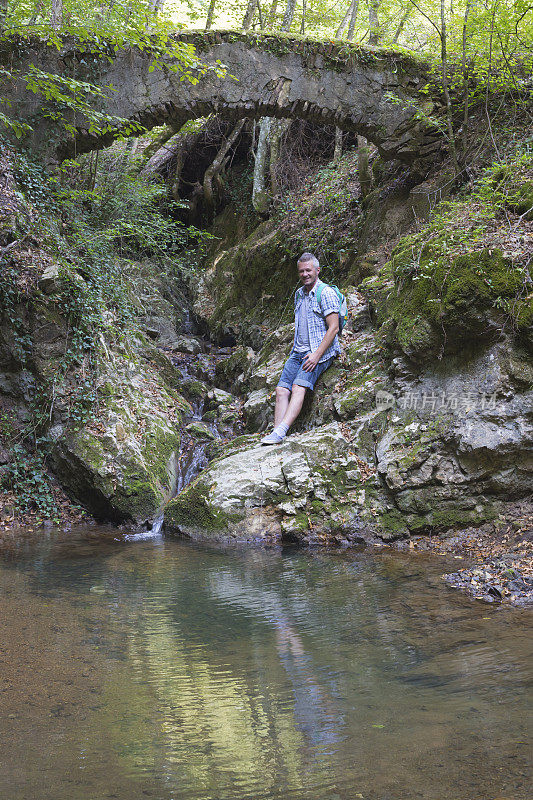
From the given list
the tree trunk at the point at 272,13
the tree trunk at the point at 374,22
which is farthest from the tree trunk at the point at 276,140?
the tree trunk at the point at 272,13

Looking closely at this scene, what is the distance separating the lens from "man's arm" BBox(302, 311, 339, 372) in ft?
21.8

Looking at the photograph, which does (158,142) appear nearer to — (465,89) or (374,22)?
(374,22)

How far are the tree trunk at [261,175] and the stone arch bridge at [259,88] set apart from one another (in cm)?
367

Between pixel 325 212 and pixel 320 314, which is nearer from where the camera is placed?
pixel 320 314

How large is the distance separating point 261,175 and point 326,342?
817 cm

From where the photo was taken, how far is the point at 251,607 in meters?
3.72

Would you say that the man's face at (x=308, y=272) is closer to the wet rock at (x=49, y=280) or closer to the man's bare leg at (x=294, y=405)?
the man's bare leg at (x=294, y=405)

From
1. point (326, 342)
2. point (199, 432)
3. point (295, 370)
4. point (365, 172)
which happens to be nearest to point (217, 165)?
point (365, 172)

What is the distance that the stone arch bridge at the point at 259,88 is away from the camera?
8.75 metres

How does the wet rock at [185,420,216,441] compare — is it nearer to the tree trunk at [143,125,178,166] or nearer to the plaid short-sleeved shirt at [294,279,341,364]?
the plaid short-sleeved shirt at [294,279,341,364]

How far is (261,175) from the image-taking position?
13.3 m

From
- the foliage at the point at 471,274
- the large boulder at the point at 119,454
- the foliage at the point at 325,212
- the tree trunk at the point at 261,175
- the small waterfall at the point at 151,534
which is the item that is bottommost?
the small waterfall at the point at 151,534

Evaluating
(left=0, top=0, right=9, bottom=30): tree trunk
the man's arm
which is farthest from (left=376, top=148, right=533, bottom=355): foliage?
(left=0, top=0, right=9, bottom=30): tree trunk

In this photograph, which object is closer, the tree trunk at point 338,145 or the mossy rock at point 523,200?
the mossy rock at point 523,200
